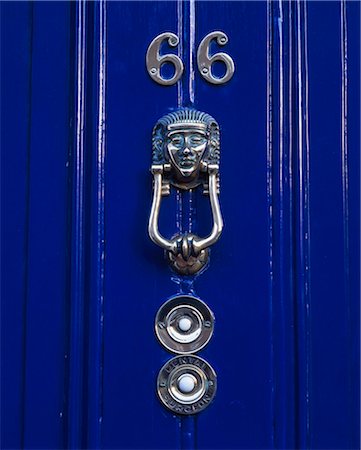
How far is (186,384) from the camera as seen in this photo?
1.03m

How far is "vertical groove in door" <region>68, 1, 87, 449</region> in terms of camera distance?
3.41ft

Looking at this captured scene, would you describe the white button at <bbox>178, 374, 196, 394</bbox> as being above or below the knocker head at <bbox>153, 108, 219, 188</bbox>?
below

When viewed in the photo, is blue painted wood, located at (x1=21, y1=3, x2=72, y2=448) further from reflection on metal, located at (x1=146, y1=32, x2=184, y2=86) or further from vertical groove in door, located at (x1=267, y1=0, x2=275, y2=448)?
vertical groove in door, located at (x1=267, y1=0, x2=275, y2=448)

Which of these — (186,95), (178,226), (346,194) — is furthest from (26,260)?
(346,194)

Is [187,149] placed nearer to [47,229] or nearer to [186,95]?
[186,95]

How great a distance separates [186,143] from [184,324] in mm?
237

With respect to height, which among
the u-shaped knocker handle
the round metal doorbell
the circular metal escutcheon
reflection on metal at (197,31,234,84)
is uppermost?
reflection on metal at (197,31,234,84)

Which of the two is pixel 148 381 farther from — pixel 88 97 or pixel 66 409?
pixel 88 97

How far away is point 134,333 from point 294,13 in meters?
0.49

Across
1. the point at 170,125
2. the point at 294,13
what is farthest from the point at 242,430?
the point at 294,13

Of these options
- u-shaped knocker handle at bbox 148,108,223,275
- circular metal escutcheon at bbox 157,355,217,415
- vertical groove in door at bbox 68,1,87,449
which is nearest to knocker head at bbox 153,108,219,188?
u-shaped knocker handle at bbox 148,108,223,275

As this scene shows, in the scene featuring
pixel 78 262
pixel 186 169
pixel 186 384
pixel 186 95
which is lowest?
pixel 186 384

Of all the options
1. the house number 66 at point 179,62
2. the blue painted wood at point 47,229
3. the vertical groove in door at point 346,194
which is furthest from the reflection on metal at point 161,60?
the vertical groove in door at point 346,194

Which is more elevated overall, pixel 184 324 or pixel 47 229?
pixel 47 229
